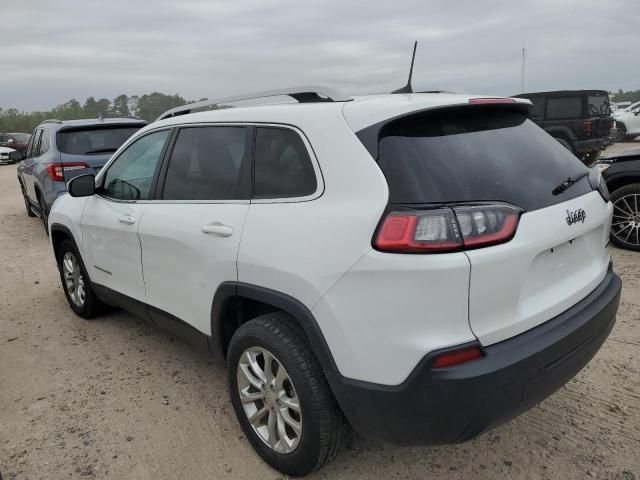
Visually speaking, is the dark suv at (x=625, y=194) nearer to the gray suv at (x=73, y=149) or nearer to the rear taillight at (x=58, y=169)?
the gray suv at (x=73, y=149)

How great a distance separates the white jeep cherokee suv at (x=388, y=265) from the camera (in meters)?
1.82

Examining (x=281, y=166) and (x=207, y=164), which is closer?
(x=281, y=166)

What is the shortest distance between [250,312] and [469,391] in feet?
3.99

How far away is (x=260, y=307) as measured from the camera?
2.54 metres

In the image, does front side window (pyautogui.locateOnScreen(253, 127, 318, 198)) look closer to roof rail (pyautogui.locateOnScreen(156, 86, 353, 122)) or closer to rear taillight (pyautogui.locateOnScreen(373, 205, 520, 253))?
roof rail (pyautogui.locateOnScreen(156, 86, 353, 122))

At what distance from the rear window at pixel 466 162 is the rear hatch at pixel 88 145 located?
19.2 feet

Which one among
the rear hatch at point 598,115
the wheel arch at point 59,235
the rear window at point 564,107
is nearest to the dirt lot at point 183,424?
the wheel arch at point 59,235

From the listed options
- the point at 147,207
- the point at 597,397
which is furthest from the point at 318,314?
the point at 597,397

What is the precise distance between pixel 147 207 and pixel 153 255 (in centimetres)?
31

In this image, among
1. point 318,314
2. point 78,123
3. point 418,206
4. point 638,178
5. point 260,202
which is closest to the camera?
point 418,206

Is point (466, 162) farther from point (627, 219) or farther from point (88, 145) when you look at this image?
point (88, 145)

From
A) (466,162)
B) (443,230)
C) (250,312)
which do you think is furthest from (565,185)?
(250,312)

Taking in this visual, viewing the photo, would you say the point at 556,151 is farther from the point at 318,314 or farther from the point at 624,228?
the point at 624,228

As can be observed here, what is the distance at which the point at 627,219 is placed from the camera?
5.70 metres
